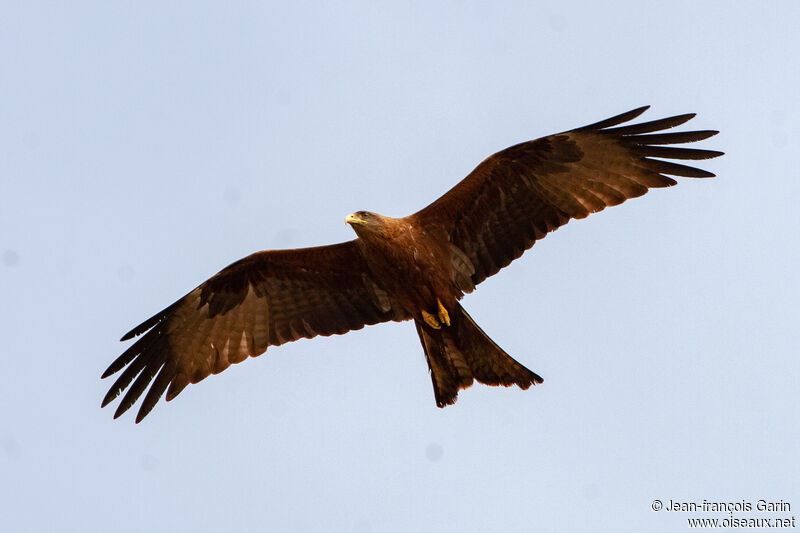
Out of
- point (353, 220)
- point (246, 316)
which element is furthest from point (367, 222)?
point (246, 316)

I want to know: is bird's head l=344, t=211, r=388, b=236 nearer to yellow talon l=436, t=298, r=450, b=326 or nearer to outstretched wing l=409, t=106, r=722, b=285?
outstretched wing l=409, t=106, r=722, b=285

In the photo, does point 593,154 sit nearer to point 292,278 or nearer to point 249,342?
point 292,278

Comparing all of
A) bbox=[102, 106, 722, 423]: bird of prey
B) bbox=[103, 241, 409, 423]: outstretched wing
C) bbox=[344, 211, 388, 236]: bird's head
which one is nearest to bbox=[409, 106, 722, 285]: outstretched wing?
bbox=[102, 106, 722, 423]: bird of prey

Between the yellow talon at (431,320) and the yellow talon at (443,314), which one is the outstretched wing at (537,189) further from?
the yellow talon at (431,320)

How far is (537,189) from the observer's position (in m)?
11.6

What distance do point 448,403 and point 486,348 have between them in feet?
2.56

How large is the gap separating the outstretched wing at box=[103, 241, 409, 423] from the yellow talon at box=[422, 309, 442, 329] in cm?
51

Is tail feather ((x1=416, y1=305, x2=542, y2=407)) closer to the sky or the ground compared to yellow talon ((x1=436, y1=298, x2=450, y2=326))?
closer to the ground

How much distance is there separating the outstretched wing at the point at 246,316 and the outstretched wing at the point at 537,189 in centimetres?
126

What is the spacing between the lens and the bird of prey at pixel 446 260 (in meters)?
11.3

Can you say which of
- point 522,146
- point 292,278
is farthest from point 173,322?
point 522,146

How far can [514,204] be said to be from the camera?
11633 mm

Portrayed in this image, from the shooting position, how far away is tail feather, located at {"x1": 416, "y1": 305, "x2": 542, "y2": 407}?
1148cm

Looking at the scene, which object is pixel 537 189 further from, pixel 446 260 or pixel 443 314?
pixel 443 314
